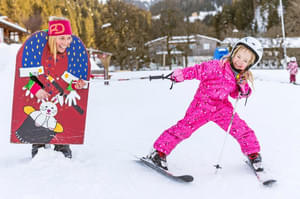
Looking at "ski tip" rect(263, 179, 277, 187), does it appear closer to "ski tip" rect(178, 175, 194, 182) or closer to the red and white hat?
"ski tip" rect(178, 175, 194, 182)

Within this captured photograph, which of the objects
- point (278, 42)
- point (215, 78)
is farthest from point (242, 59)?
point (278, 42)

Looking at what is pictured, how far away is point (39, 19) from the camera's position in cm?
3322

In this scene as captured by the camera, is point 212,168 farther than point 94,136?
No

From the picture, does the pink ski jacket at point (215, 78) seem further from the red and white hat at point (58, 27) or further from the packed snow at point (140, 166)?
the red and white hat at point (58, 27)

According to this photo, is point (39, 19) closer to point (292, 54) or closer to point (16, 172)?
point (292, 54)

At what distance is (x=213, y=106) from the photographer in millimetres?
2441

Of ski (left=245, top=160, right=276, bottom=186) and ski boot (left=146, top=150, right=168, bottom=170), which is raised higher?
ski boot (left=146, top=150, right=168, bottom=170)

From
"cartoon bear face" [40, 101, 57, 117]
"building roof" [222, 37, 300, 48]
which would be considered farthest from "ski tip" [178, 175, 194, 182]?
"building roof" [222, 37, 300, 48]

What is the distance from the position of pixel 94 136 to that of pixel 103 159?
Answer: 1.01m

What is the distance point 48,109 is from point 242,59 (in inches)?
71.8

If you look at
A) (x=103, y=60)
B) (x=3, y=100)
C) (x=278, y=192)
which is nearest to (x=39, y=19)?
(x=103, y=60)

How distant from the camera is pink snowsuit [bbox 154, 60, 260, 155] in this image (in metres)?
2.40

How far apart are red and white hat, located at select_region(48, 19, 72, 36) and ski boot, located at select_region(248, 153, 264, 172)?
1991mm

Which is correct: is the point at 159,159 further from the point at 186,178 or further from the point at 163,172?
the point at 186,178
